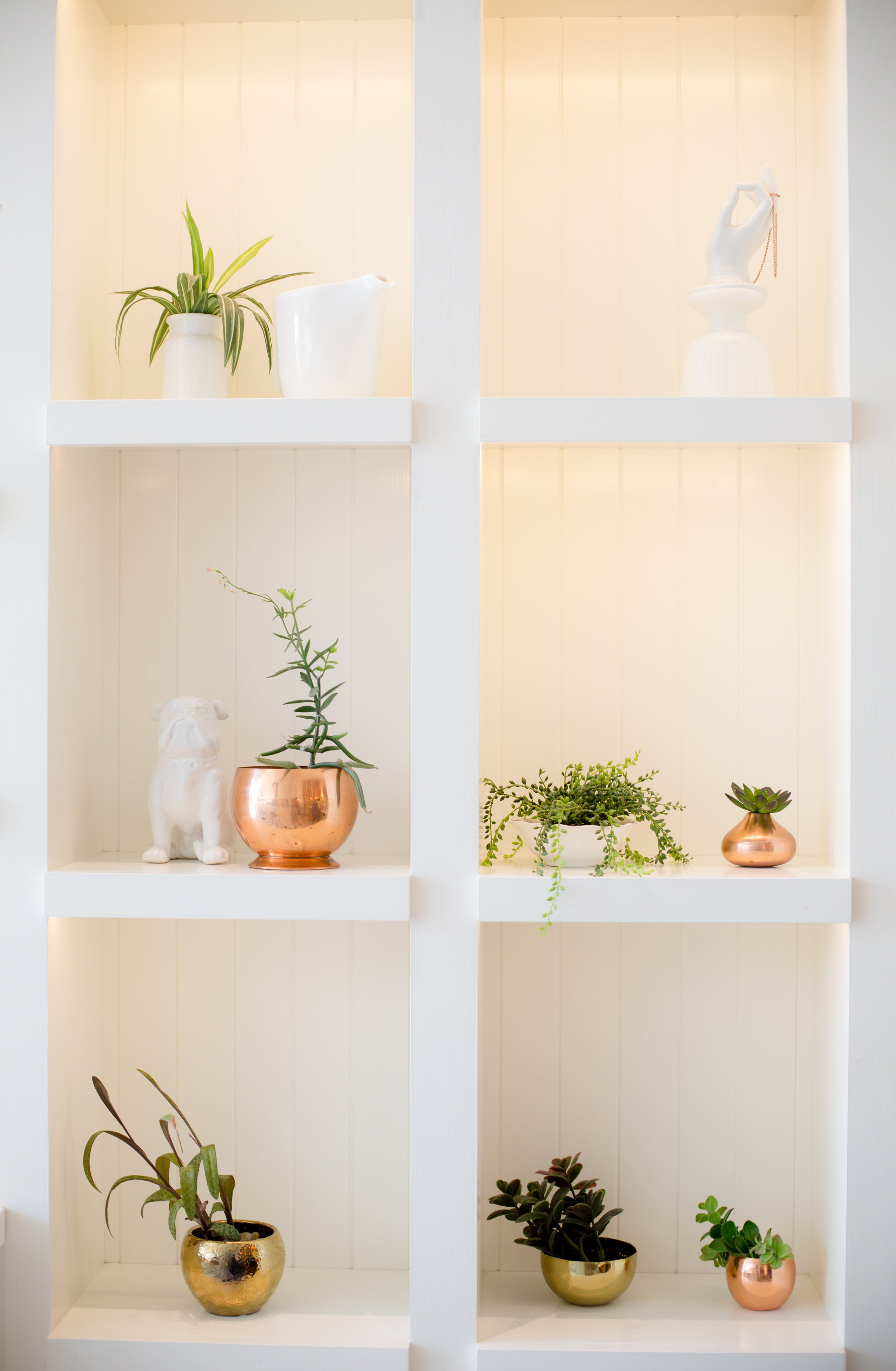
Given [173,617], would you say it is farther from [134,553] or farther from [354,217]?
[354,217]

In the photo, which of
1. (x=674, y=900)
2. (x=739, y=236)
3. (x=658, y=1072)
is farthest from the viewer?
(x=658, y=1072)

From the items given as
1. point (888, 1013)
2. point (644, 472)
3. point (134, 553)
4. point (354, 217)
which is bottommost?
point (888, 1013)

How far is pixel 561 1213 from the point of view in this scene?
1.71 metres

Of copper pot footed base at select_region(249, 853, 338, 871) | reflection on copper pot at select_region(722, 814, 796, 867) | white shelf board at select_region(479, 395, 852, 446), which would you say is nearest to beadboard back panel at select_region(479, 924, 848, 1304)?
reflection on copper pot at select_region(722, 814, 796, 867)

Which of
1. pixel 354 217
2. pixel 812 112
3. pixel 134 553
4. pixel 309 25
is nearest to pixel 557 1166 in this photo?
pixel 134 553

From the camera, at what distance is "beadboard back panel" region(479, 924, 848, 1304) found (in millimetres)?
1854

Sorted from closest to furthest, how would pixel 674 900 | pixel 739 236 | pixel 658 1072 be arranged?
pixel 674 900 < pixel 739 236 < pixel 658 1072

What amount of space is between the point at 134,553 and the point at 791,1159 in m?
1.52

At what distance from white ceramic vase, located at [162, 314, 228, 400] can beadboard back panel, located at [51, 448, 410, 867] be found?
208mm

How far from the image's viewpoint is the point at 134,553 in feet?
6.29

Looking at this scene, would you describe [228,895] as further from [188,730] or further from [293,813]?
[188,730]

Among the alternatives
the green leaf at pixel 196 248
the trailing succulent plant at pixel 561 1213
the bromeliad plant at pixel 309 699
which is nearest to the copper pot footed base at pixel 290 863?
the bromeliad plant at pixel 309 699

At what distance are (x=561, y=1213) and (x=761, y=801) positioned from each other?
0.71 m

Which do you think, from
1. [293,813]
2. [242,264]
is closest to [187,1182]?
[293,813]
